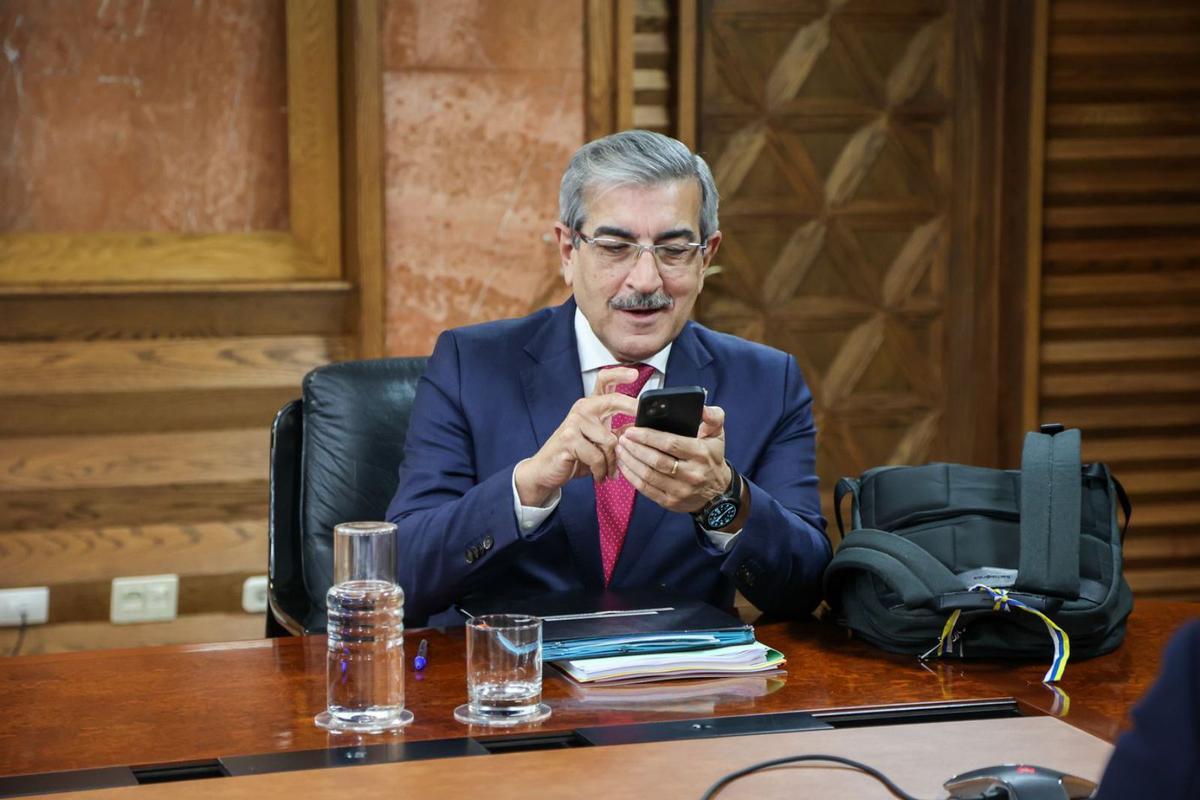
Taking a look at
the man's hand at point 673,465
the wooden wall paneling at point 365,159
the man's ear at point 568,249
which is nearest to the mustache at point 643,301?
the man's ear at point 568,249

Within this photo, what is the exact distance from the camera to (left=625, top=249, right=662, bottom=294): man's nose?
230cm

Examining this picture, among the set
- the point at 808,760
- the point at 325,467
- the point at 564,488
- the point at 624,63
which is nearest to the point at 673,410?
the point at 564,488

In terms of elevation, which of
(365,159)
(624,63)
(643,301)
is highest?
(624,63)

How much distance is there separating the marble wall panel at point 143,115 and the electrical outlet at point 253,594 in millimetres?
935

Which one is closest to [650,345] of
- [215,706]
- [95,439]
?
[215,706]

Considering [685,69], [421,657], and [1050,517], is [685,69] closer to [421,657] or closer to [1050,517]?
[1050,517]

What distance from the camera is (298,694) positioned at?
5.76ft

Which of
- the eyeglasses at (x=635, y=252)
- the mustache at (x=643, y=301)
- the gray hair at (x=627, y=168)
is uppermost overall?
the gray hair at (x=627, y=168)

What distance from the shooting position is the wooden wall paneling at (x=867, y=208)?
4.48m

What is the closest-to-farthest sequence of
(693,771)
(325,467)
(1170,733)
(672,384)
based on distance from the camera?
(1170,733), (693,771), (672,384), (325,467)

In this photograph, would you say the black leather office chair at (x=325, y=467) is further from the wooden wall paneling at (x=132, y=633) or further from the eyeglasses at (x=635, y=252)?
the wooden wall paneling at (x=132, y=633)

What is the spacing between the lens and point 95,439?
3900 millimetres

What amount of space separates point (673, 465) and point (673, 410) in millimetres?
82

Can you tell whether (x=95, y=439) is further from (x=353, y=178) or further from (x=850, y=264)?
(x=850, y=264)
